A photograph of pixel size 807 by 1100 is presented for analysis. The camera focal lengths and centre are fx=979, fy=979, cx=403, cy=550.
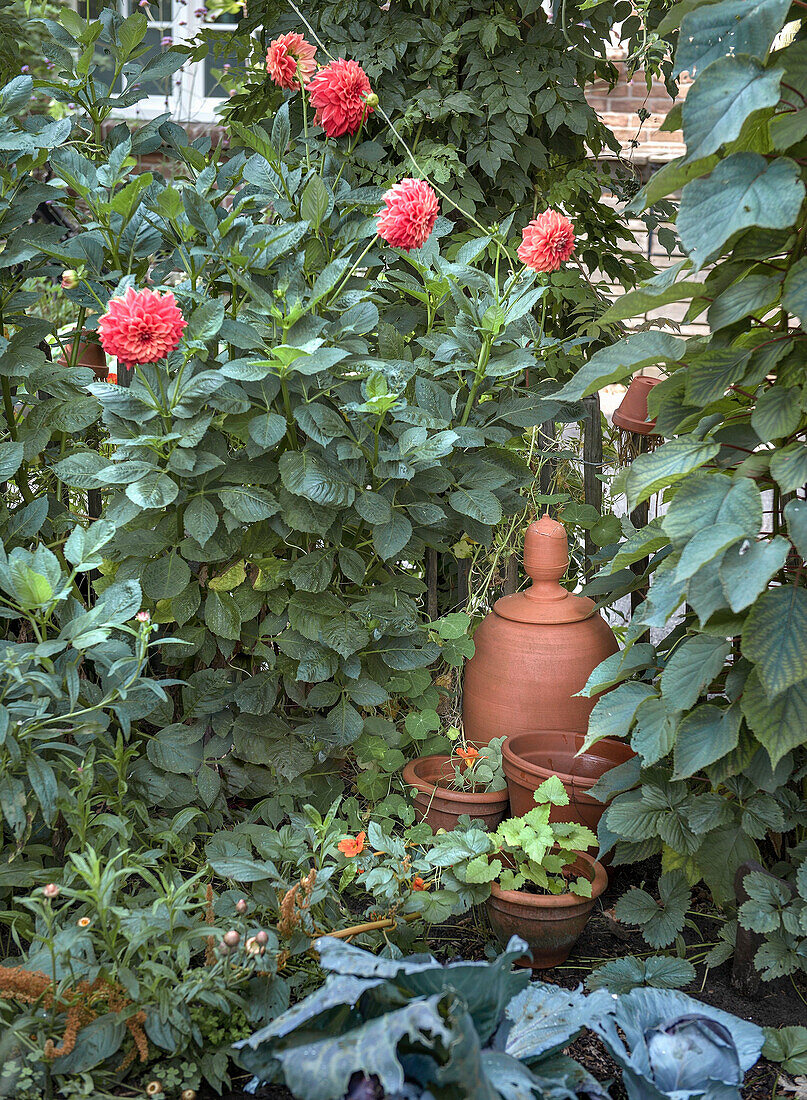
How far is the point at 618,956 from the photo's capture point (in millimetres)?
1631

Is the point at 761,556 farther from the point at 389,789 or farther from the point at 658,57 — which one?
the point at 658,57

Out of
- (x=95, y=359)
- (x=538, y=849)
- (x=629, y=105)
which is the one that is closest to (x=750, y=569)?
(x=538, y=849)

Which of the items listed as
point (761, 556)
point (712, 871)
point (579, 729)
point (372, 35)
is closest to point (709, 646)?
point (761, 556)

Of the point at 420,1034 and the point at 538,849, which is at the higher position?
the point at 420,1034

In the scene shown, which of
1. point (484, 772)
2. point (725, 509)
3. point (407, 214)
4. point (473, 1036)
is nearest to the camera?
point (473, 1036)

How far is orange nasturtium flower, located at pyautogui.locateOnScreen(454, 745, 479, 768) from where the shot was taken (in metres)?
1.90

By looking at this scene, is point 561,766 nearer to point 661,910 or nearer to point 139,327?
point 661,910

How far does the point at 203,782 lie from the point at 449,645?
0.56 meters

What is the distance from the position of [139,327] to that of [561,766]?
3.49ft

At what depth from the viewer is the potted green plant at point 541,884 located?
5.02ft

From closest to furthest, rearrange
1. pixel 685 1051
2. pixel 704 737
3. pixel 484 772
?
pixel 685 1051 → pixel 704 737 → pixel 484 772

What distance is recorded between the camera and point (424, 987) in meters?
1.10

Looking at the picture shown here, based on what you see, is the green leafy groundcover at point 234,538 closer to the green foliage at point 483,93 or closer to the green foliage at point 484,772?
the green foliage at point 484,772

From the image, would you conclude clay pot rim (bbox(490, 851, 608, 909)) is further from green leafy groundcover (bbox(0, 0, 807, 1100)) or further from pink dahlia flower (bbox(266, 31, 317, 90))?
pink dahlia flower (bbox(266, 31, 317, 90))
